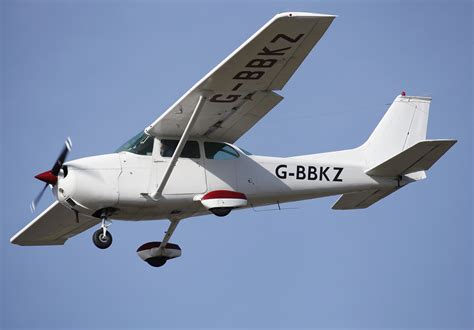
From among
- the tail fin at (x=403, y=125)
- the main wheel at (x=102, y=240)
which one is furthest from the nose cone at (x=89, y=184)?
the tail fin at (x=403, y=125)

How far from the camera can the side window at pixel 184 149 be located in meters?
17.2

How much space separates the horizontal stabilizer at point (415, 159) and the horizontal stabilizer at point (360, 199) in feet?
1.32

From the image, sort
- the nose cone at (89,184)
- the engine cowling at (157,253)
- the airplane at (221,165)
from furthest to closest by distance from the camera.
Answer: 1. the engine cowling at (157,253)
2. the nose cone at (89,184)
3. the airplane at (221,165)

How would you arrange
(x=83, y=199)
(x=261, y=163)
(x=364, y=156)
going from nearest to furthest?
(x=83, y=199)
(x=261, y=163)
(x=364, y=156)

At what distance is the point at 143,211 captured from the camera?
1706 cm

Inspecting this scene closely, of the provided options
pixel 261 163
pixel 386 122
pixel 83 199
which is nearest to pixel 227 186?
pixel 261 163

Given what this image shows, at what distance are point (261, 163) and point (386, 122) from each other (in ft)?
10.4

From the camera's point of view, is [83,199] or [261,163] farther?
[261,163]

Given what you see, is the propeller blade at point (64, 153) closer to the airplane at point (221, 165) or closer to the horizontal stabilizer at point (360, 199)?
the airplane at point (221, 165)

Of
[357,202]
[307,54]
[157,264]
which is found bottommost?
[157,264]

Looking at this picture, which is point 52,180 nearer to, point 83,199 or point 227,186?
point 83,199

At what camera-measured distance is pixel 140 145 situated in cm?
1717

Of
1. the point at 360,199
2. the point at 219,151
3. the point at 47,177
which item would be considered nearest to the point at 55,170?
the point at 47,177

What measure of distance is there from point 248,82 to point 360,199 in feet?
14.4
